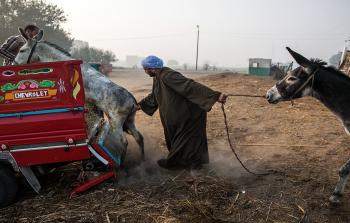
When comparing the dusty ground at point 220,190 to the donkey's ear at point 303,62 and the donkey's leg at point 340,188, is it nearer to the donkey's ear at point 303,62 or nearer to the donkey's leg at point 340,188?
the donkey's leg at point 340,188

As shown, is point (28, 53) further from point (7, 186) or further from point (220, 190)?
point (220, 190)

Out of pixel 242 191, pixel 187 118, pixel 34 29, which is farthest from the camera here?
pixel 34 29

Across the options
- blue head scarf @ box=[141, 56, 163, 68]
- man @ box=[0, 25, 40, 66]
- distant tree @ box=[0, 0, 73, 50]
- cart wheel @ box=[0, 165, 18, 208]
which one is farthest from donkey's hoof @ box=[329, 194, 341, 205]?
distant tree @ box=[0, 0, 73, 50]

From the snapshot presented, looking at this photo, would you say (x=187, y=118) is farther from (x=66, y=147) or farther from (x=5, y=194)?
(x=5, y=194)

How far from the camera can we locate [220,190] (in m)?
5.46

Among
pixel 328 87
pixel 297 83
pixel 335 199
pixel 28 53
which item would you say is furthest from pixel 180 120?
pixel 28 53

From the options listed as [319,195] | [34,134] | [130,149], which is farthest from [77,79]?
[319,195]

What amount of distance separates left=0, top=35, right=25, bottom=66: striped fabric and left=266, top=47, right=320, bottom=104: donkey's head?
483 cm

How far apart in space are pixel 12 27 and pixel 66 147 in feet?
149

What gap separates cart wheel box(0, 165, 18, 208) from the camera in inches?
205

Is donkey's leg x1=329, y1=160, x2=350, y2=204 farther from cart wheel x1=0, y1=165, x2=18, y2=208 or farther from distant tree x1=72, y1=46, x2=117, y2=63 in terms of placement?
distant tree x1=72, y1=46, x2=117, y2=63

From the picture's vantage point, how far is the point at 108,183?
19.2 ft

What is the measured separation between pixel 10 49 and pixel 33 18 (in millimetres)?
47373

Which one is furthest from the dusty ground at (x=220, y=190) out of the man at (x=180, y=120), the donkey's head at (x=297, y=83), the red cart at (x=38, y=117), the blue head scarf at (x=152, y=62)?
the blue head scarf at (x=152, y=62)
